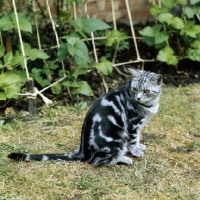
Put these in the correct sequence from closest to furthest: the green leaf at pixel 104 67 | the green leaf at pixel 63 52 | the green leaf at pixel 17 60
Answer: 1. the green leaf at pixel 17 60
2. the green leaf at pixel 63 52
3. the green leaf at pixel 104 67

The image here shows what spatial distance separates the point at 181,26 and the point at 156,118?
50.6 inches

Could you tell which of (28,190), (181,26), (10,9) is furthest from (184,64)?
(28,190)

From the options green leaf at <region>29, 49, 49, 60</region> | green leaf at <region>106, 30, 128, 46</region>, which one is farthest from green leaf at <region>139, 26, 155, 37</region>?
green leaf at <region>29, 49, 49, 60</region>

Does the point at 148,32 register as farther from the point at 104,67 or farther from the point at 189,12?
the point at 104,67

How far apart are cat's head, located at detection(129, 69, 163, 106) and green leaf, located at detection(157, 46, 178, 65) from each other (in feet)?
5.90

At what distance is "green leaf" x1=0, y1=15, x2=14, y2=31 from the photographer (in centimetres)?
423

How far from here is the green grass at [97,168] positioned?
3082 millimetres

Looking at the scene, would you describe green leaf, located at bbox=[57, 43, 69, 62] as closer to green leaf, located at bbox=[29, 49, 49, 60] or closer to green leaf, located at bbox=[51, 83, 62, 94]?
green leaf, located at bbox=[29, 49, 49, 60]

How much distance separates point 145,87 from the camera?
330 centimetres

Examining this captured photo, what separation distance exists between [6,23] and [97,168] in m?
1.82

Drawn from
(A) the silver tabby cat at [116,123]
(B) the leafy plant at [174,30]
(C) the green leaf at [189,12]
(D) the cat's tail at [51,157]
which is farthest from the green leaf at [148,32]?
(D) the cat's tail at [51,157]

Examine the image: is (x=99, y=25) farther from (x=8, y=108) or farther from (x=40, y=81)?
(x=8, y=108)

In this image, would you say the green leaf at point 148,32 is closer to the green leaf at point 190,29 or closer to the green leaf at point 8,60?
the green leaf at point 190,29

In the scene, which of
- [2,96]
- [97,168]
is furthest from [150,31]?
[97,168]
